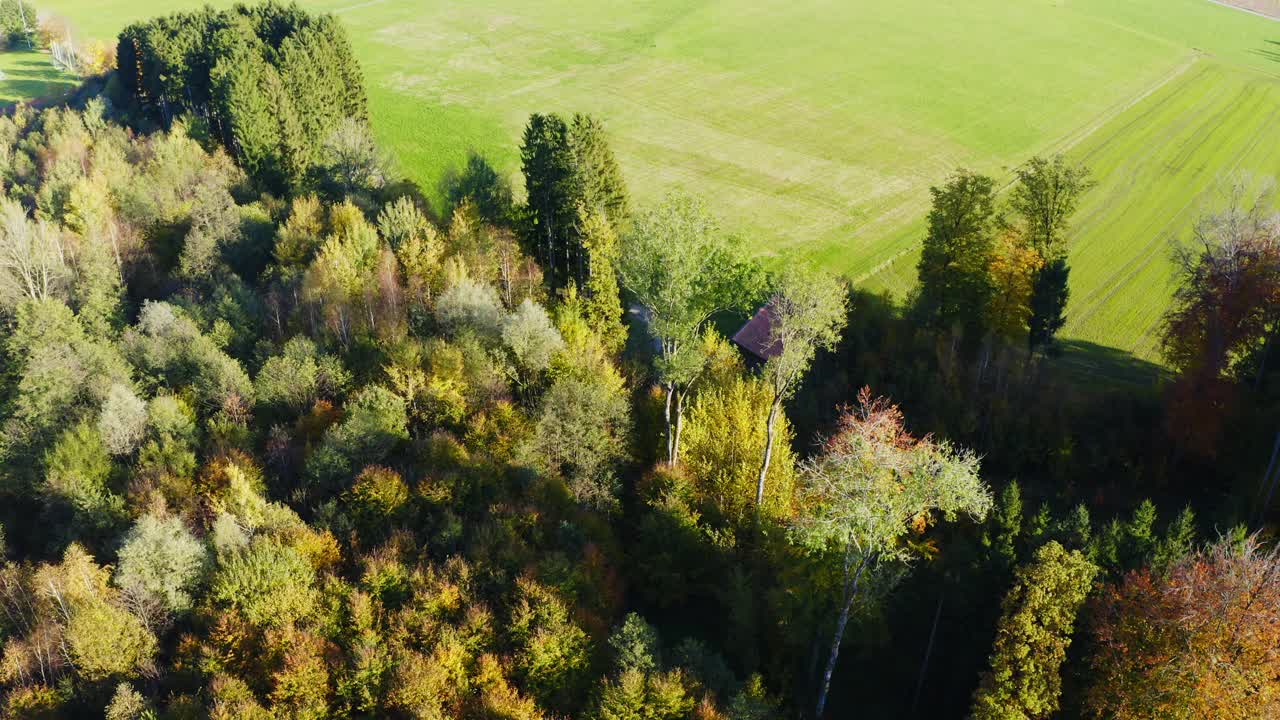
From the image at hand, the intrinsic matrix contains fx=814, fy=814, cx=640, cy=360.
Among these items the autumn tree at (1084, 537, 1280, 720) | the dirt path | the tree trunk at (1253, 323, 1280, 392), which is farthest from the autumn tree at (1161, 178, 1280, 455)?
the dirt path

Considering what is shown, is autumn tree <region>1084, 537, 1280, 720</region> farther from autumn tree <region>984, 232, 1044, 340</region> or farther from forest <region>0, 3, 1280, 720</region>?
autumn tree <region>984, 232, 1044, 340</region>

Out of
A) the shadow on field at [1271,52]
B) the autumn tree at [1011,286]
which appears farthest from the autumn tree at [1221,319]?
the shadow on field at [1271,52]

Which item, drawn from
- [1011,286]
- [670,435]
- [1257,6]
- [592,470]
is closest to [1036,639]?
[670,435]

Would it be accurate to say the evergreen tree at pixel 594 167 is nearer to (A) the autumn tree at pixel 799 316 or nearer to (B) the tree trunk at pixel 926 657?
(A) the autumn tree at pixel 799 316

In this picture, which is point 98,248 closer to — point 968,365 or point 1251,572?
point 968,365

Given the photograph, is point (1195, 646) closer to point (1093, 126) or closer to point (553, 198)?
point (553, 198)

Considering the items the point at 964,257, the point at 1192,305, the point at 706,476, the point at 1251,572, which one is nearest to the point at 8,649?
the point at 706,476
